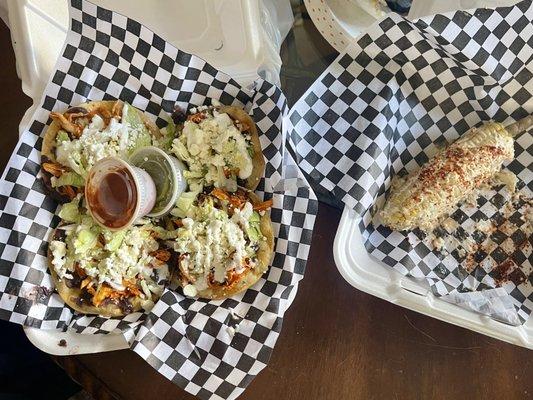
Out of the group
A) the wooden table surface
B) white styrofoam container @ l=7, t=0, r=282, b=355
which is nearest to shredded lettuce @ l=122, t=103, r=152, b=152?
white styrofoam container @ l=7, t=0, r=282, b=355

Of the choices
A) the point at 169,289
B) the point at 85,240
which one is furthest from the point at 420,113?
the point at 85,240

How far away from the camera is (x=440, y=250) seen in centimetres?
147

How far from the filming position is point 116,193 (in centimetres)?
133

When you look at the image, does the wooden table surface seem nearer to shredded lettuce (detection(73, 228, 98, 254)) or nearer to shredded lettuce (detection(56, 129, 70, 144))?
shredded lettuce (detection(73, 228, 98, 254))

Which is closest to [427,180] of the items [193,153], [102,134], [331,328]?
[331,328]

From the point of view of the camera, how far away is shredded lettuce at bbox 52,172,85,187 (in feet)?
4.68

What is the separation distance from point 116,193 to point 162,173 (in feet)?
0.48

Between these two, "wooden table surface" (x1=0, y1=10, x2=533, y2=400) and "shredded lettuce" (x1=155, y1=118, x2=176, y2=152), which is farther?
"shredded lettuce" (x1=155, y1=118, x2=176, y2=152)

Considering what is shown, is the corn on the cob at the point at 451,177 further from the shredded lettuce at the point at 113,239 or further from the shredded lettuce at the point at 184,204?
the shredded lettuce at the point at 113,239

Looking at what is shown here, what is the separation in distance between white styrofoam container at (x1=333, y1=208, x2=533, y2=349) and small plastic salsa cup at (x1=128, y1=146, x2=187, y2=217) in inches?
18.0

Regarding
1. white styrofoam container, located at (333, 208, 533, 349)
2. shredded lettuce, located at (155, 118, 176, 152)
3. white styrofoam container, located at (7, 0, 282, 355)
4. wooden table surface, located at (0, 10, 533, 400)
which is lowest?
wooden table surface, located at (0, 10, 533, 400)

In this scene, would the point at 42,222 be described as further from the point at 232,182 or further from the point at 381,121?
the point at 381,121

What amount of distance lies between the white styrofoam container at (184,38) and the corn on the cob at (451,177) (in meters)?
0.54

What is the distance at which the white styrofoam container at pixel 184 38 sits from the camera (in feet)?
4.87
